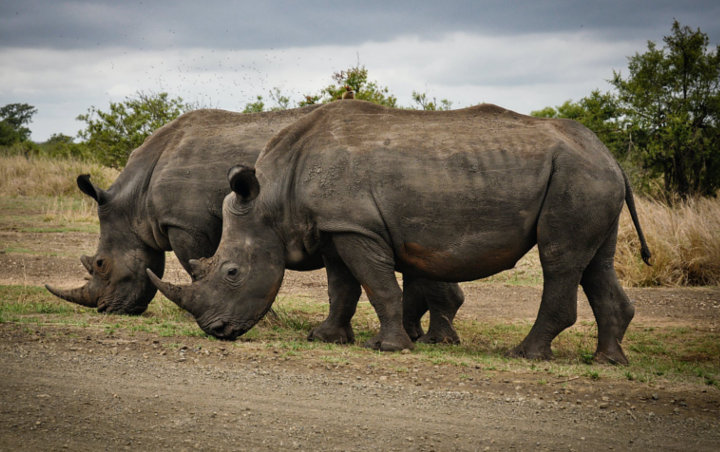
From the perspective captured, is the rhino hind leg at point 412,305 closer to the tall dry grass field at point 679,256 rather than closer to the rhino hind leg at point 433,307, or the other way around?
the rhino hind leg at point 433,307

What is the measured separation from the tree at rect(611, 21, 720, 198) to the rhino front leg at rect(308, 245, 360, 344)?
11517mm

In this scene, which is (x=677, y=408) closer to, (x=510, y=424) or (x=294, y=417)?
(x=510, y=424)

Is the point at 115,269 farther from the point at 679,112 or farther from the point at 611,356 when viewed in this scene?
the point at 679,112

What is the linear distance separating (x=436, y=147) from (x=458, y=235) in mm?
835

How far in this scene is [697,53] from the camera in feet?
60.5

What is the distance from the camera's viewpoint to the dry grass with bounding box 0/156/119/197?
25.5 meters

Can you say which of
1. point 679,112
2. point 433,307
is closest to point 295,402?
point 433,307

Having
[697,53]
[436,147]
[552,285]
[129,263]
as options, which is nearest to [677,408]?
[552,285]

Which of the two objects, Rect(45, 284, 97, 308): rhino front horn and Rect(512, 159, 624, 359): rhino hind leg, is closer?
Rect(512, 159, 624, 359): rhino hind leg

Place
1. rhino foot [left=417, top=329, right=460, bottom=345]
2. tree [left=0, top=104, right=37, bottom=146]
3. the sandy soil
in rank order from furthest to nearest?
tree [left=0, top=104, right=37, bottom=146] → rhino foot [left=417, top=329, right=460, bottom=345] → the sandy soil

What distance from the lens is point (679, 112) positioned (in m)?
18.5

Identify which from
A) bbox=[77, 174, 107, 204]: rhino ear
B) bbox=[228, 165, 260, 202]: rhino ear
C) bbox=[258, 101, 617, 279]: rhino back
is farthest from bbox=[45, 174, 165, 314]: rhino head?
bbox=[258, 101, 617, 279]: rhino back

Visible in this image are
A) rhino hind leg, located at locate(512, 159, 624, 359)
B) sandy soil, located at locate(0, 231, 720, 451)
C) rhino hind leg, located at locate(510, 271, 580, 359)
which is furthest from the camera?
rhino hind leg, located at locate(510, 271, 580, 359)

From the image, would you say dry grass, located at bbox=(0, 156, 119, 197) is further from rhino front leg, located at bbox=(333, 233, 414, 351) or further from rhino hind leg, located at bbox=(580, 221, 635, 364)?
rhino hind leg, located at bbox=(580, 221, 635, 364)
